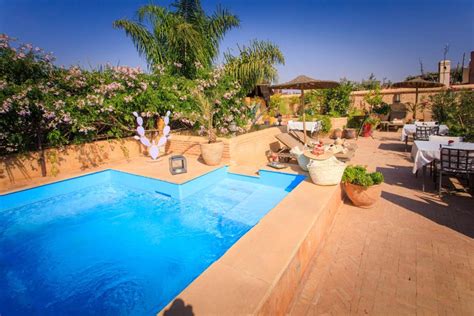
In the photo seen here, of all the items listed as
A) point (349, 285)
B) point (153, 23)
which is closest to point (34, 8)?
point (153, 23)

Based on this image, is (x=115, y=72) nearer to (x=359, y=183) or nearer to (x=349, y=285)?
(x=359, y=183)

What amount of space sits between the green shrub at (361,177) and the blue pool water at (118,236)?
155 cm

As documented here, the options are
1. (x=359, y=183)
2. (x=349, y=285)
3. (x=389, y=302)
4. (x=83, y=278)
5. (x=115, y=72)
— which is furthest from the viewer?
(x=115, y=72)

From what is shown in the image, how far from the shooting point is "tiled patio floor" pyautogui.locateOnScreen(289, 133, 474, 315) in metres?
2.46

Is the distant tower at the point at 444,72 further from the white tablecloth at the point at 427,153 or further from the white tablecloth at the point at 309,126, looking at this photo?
the white tablecloth at the point at 427,153

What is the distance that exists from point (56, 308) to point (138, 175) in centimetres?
384

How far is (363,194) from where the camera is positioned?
436 centimetres

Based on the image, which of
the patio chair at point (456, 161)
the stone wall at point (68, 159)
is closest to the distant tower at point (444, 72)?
the patio chair at point (456, 161)

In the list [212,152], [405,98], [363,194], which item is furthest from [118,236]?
[405,98]

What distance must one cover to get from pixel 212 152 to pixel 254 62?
17.6 feet

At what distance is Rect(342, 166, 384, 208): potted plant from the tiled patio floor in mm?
224

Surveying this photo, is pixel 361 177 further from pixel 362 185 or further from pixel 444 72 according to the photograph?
pixel 444 72

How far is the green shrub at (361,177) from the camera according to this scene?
425 centimetres

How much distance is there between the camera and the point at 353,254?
326cm
